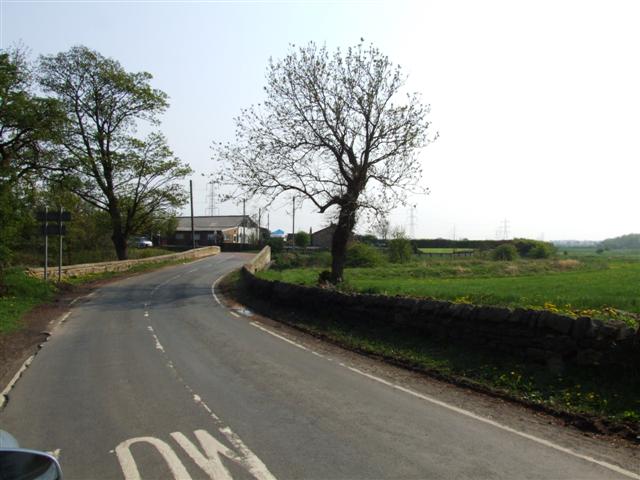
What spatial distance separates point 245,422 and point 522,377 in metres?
5.08

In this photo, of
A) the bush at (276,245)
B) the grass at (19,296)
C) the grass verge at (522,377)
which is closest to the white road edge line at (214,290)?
the grass at (19,296)

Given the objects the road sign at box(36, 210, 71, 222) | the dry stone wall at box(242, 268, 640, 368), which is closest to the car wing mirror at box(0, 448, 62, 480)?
the dry stone wall at box(242, 268, 640, 368)

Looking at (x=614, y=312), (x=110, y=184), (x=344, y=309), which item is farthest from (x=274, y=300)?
(x=110, y=184)

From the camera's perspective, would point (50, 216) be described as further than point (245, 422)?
Yes

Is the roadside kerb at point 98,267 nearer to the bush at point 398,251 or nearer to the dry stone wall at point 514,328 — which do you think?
the dry stone wall at point 514,328

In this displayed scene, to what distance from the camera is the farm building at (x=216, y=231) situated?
89.2 m

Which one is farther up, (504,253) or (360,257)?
(504,253)

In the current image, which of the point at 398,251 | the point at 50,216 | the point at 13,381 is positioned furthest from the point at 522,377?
the point at 398,251

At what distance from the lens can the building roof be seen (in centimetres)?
9522

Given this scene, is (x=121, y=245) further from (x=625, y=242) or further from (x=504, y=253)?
(x=625, y=242)

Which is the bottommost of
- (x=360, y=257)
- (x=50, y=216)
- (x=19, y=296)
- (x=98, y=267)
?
(x=19, y=296)

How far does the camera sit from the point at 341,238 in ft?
86.6

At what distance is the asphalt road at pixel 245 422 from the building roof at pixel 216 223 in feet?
272

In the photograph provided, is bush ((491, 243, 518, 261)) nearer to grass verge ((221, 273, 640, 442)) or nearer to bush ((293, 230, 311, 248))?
bush ((293, 230, 311, 248))
